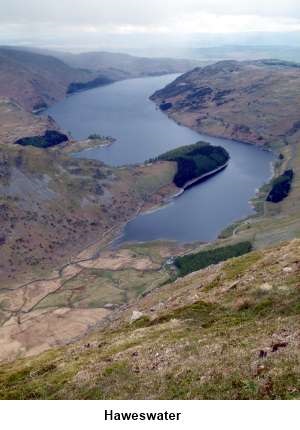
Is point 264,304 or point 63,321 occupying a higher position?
point 264,304

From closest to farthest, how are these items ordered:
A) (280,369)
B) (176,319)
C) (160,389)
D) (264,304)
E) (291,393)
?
(291,393) < (280,369) < (160,389) < (264,304) < (176,319)

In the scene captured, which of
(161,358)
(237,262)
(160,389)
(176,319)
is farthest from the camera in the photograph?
(237,262)
